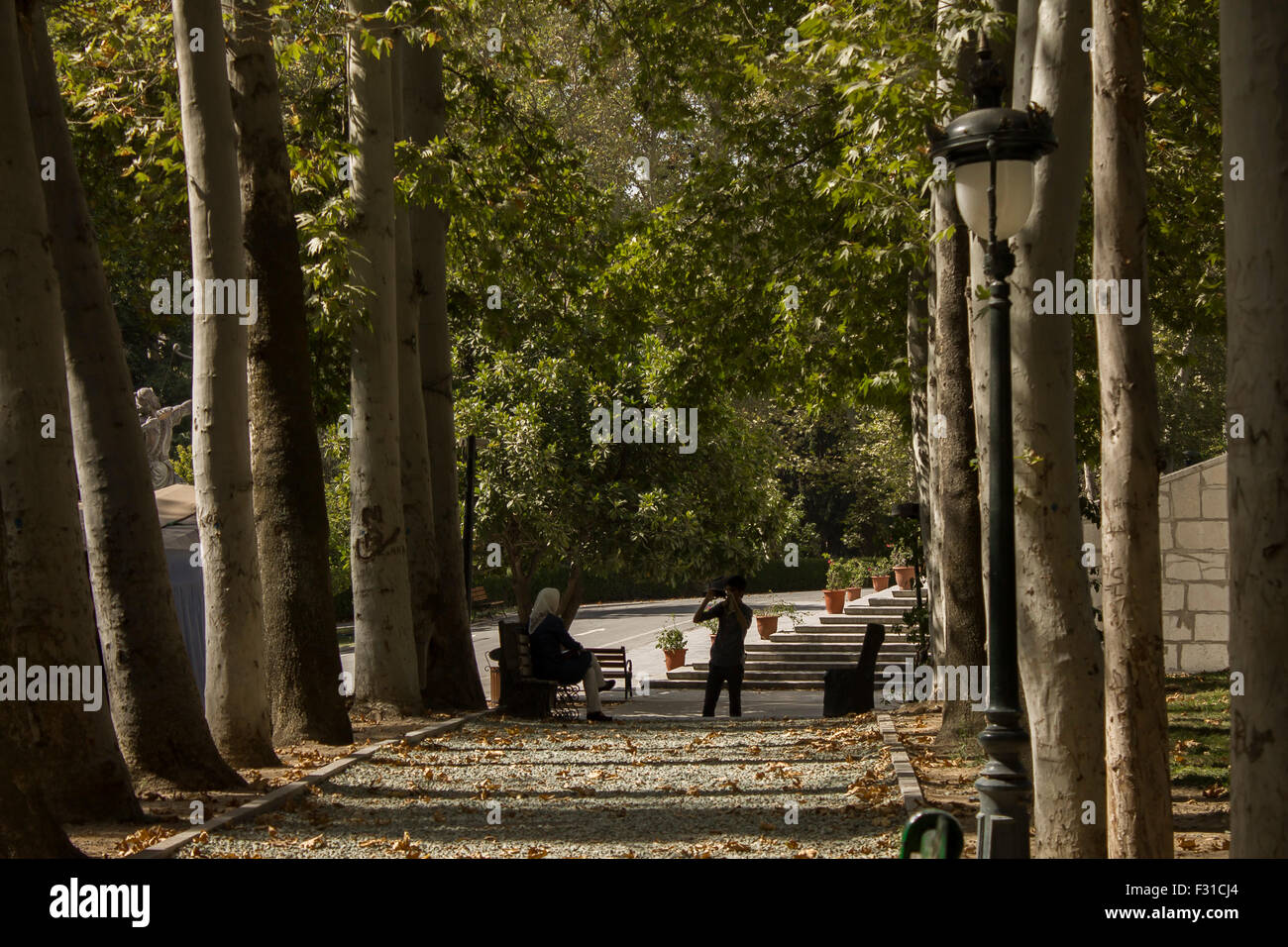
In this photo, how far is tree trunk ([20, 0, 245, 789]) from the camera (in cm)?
947

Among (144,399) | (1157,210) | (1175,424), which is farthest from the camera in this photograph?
(1175,424)

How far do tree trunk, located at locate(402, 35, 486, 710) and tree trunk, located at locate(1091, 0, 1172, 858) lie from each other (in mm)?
10153

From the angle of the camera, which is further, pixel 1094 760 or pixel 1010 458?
pixel 1094 760

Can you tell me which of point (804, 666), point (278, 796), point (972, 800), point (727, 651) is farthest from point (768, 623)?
point (278, 796)

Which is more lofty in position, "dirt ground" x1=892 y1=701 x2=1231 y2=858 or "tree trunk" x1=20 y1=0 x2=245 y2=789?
"tree trunk" x1=20 y1=0 x2=245 y2=789

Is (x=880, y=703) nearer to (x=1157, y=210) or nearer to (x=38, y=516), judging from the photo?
(x=1157, y=210)

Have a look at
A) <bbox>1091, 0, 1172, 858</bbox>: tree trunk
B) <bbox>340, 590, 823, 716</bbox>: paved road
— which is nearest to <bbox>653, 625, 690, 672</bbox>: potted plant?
<bbox>340, 590, 823, 716</bbox>: paved road

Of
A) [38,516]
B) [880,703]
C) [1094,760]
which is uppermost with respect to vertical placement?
[38,516]

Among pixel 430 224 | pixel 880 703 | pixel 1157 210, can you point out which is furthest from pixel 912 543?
pixel 430 224

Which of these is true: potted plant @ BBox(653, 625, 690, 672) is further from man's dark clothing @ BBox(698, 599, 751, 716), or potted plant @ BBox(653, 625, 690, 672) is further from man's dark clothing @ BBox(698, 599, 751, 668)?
man's dark clothing @ BBox(698, 599, 751, 668)

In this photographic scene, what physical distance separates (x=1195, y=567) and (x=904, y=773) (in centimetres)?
1029

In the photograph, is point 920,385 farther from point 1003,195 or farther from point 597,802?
point 1003,195

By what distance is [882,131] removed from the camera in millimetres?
10492

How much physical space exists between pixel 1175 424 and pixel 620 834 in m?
31.7
